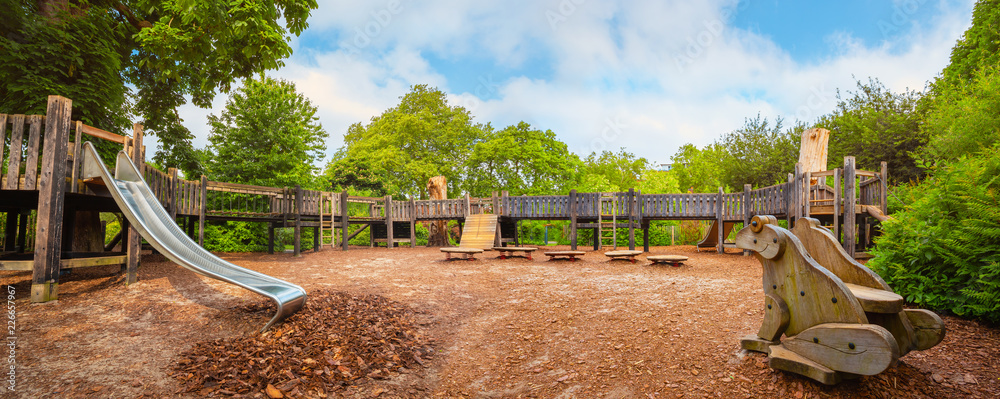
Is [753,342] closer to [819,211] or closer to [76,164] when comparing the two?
[76,164]

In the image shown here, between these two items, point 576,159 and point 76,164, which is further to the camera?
point 576,159

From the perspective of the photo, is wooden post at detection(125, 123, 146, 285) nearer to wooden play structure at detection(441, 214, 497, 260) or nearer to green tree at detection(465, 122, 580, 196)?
wooden play structure at detection(441, 214, 497, 260)

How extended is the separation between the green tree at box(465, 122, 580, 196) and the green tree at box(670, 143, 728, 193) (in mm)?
8264

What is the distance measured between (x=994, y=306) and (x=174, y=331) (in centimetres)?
791

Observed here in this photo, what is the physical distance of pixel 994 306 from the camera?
12.8 feet

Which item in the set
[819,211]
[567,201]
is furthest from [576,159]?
[819,211]

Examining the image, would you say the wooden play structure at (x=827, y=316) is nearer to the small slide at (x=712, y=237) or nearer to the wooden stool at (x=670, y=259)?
the wooden stool at (x=670, y=259)

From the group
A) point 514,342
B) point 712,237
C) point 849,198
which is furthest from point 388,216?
point 849,198

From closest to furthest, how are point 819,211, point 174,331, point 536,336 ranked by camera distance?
1. point 174,331
2. point 536,336
3. point 819,211

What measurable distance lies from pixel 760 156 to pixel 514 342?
25.1 metres

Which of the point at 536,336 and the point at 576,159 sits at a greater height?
the point at 576,159

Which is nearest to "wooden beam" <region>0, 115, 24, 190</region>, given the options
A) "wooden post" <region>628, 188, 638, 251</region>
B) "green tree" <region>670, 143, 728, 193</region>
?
"wooden post" <region>628, 188, 638, 251</region>

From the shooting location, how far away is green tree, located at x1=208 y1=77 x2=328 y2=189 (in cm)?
2112

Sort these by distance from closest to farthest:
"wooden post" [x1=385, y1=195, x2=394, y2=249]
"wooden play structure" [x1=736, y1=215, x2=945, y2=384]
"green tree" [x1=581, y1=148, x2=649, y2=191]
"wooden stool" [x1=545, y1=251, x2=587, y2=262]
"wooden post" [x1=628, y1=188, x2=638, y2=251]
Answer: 1. "wooden play structure" [x1=736, y1=215, x2=945, y2=384]
2. "wooden stool" [x1=545, y1=251, x2=587, y2=262]
3. "wooden post" [x1=628, y1=188, x2=638, y2=251]
4. "wooden post" [x1=385, y1=195, x2=394, y2=249]
5. "green tree" [x1=581, y1=148, x2=649, y2=191]
